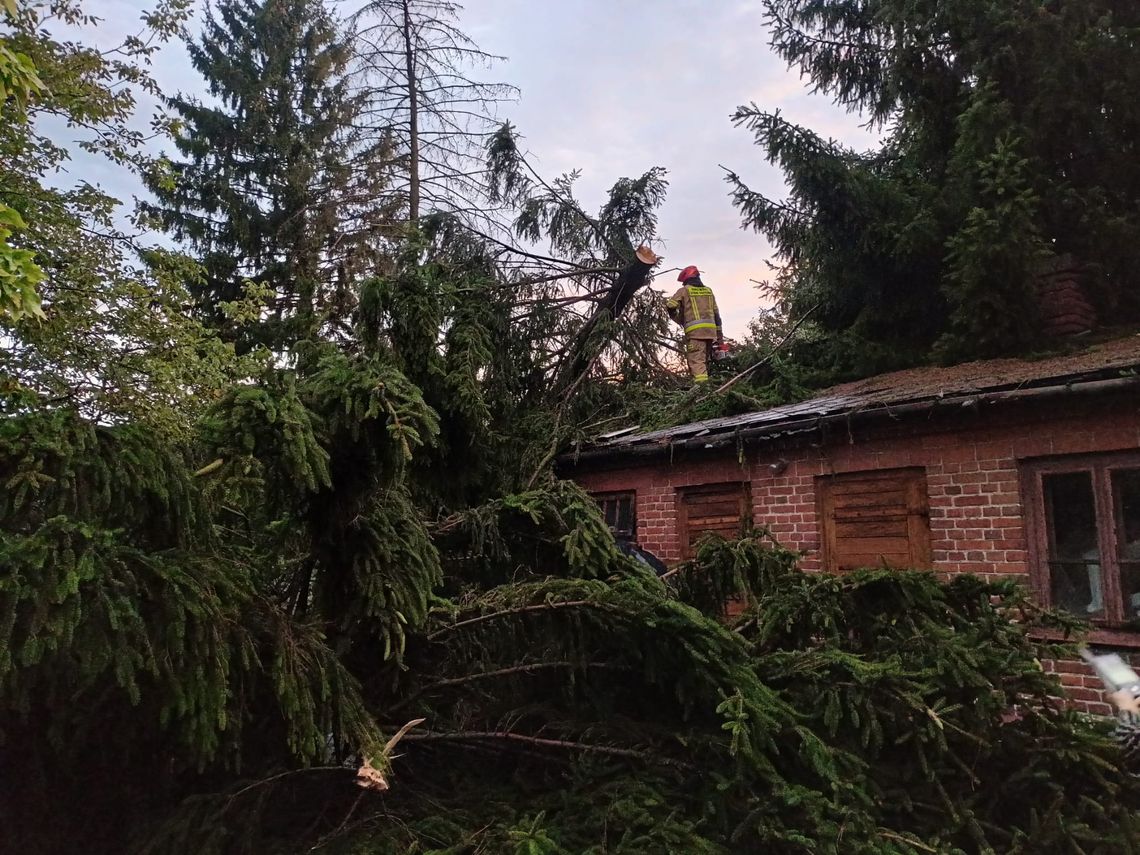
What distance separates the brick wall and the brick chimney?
2.31 meters

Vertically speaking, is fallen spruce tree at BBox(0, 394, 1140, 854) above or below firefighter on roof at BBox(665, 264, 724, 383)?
below

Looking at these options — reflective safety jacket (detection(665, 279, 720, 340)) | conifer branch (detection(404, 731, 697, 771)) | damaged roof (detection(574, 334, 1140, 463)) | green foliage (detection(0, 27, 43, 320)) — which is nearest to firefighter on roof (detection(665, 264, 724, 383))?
reflective safety jacket (detection(665, 279, 720, 340))

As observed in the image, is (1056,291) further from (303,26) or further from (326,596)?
(303,26)

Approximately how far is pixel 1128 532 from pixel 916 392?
1.66 metres

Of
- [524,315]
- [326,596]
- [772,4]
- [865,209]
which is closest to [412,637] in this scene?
[326,596]

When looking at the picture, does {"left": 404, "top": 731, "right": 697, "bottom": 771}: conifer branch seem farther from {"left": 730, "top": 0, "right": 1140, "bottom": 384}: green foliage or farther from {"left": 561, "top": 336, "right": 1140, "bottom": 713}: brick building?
{"left": 730, "top": 0, "right": 1140, "bottom": 384}: green foliage

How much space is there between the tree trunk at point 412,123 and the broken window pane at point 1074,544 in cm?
1231

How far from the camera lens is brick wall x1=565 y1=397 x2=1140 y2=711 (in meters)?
4.87

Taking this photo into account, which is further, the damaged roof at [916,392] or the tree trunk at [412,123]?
the tree trunk at [412,123]

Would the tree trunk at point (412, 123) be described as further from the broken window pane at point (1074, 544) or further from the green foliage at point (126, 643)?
the green foliage at point (126, 643)

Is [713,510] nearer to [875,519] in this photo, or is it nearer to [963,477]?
[875,519]

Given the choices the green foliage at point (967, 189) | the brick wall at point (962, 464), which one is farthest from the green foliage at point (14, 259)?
the green foliage at point (967, 189)

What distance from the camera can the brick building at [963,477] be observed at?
4.81m

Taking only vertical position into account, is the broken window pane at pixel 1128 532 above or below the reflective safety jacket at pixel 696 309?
below
